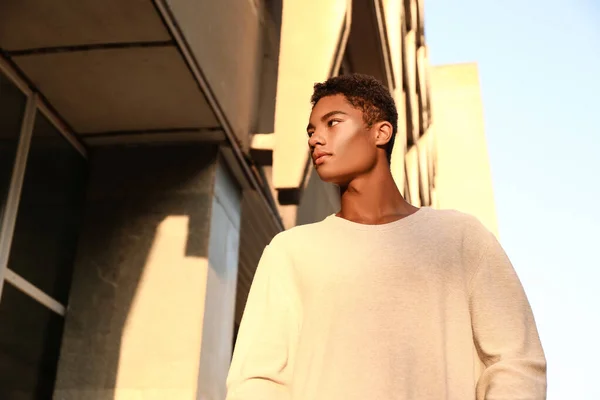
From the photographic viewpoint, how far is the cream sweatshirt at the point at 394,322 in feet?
5.99

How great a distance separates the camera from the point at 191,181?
5.72 meters

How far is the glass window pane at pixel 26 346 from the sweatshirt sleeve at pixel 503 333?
374cm

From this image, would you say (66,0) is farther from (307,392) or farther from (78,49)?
(307,392)

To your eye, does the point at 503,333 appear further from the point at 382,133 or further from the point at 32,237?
the point at 32,237

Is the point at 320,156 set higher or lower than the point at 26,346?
higher

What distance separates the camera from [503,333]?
6.15 ft

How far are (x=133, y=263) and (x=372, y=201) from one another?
369cm

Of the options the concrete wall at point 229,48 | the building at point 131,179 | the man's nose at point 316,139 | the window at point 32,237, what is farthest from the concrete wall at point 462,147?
the man's nose at point 316,139

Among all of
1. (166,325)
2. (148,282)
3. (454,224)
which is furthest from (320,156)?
(148,282)

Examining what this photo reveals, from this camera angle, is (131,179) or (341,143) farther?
(131,179)

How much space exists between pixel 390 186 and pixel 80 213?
4.18 meters

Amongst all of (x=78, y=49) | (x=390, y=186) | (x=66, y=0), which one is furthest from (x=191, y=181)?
(x=390, y=186)

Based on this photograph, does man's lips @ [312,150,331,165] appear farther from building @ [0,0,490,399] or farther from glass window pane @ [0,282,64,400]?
glass window pane @ [0,282,64,400]

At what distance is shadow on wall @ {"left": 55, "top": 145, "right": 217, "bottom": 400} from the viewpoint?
5.19 meters
